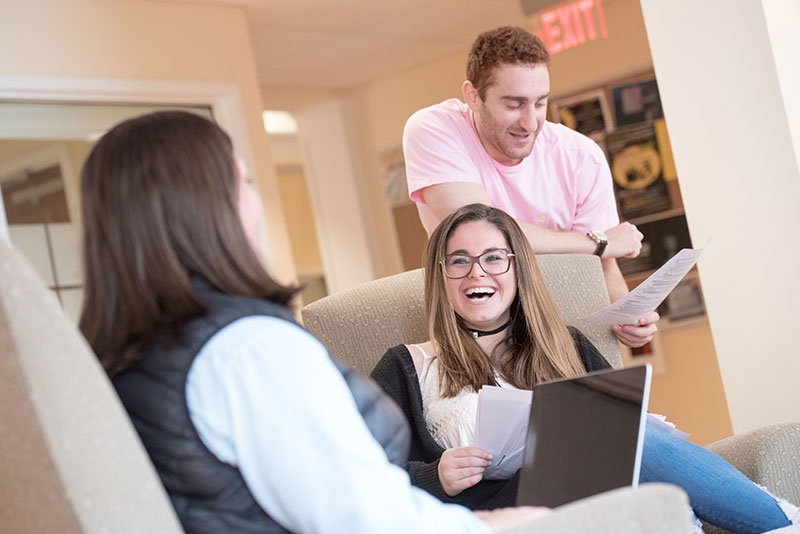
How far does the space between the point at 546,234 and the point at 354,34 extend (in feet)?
11.7

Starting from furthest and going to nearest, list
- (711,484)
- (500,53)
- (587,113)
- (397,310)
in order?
(587,113) → (500,53) → (397,310) → (711,484)

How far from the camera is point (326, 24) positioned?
562 cm

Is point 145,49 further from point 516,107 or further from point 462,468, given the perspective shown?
point 462,468

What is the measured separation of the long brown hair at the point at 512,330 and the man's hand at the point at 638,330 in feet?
0.75

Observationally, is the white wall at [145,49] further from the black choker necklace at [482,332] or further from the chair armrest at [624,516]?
the chair armrest at [624,516]

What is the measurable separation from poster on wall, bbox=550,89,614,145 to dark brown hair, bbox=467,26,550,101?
3.33 metres

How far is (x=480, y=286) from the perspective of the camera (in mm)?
2312

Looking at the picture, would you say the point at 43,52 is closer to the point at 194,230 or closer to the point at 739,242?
the point at 739,242

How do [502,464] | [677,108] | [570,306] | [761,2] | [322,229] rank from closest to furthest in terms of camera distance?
1. [502,464]
2. [570,306]
3. [761,2]
4. [677,108]
5. [322,229]

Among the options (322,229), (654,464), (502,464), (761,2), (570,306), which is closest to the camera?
(502,464)

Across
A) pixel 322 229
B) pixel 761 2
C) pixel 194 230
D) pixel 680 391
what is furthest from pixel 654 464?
pixel 322 229

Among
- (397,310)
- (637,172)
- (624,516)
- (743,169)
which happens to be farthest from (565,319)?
(637,172)

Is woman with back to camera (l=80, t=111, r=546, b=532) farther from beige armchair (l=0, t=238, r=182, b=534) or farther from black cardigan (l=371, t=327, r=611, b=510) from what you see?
black cardigan (l=371, t=327, r=611, b=510)

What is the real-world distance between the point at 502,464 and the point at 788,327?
134cm
